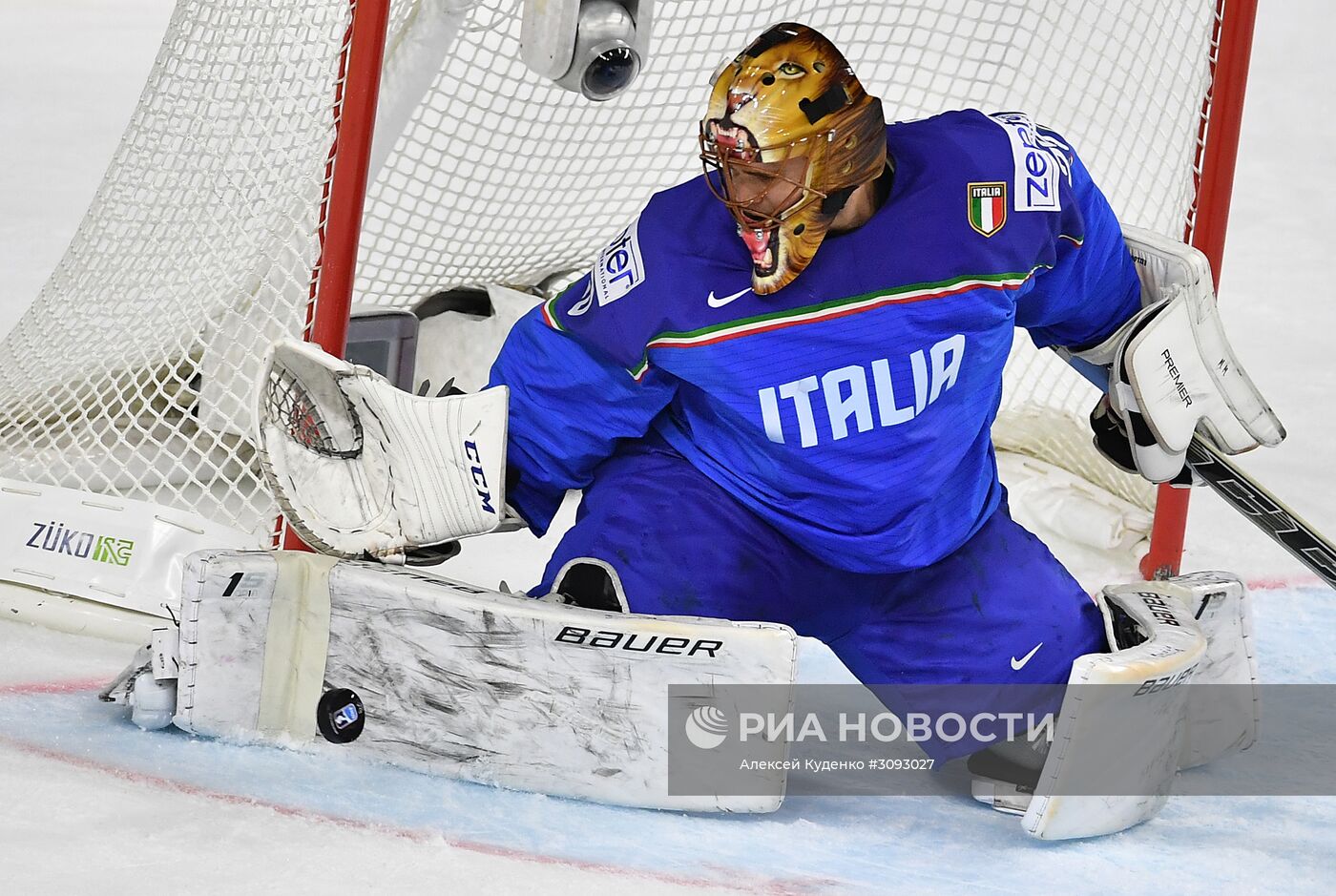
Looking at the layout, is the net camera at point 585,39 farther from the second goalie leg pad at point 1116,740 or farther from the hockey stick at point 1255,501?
the second goalie leg pad at point 1116,740

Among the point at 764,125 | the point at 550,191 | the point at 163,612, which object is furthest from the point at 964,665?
the point at 550,191

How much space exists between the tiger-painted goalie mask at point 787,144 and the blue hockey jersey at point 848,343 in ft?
0.19

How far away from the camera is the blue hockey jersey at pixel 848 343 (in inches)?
70.2

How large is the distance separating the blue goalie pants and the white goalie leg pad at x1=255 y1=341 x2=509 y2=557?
161 millimetres

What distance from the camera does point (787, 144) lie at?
1.69 m

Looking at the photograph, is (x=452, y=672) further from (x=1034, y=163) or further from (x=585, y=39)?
(x=1034, y=163)

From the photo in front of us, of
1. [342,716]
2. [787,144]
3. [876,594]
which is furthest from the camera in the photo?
[876,594]

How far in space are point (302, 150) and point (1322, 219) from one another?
11.9ft

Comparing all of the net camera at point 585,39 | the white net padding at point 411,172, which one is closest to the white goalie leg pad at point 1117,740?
the net camera at point 585,39

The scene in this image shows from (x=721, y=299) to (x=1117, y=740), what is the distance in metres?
0.68

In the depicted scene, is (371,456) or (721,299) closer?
(721,299)

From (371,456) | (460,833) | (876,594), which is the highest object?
(371,456)

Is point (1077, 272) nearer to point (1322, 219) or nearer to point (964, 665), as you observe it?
point (964, 665)

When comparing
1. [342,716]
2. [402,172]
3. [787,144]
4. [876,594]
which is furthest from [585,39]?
[402,172]
